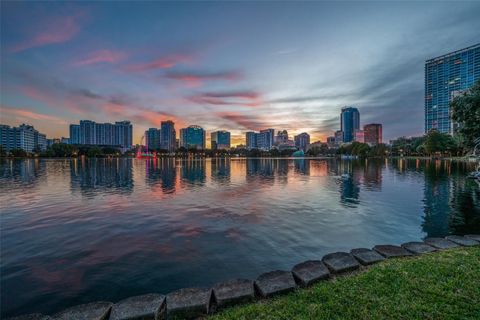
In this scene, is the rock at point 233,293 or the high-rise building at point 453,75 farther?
the high-rise building at point 453,75

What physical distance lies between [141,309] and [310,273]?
173 inches

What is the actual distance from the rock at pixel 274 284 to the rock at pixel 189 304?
127 cm

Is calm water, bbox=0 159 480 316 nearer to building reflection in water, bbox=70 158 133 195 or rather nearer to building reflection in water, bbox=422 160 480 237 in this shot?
building reflection in water, bbox=422 160 480 237

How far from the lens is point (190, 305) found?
17.0ft

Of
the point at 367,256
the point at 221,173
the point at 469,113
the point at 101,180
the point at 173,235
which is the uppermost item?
the point at 469,113

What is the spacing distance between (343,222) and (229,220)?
23.4 feet

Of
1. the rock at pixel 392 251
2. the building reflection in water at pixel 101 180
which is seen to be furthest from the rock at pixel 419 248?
the building reflection in water at pixel 101 180

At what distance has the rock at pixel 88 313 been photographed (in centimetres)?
495

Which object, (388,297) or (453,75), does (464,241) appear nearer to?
(388,297)

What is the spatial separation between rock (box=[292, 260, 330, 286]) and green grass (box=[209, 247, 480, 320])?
0.84 ft

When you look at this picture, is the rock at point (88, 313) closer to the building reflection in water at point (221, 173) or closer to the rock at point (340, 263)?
the rock at point (340, 263)

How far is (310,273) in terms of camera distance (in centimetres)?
649

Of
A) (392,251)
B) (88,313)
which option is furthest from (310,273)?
(88,313)


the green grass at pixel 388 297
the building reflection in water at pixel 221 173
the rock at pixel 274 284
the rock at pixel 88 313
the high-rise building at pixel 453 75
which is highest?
the high-rise building at pixel 453 75
